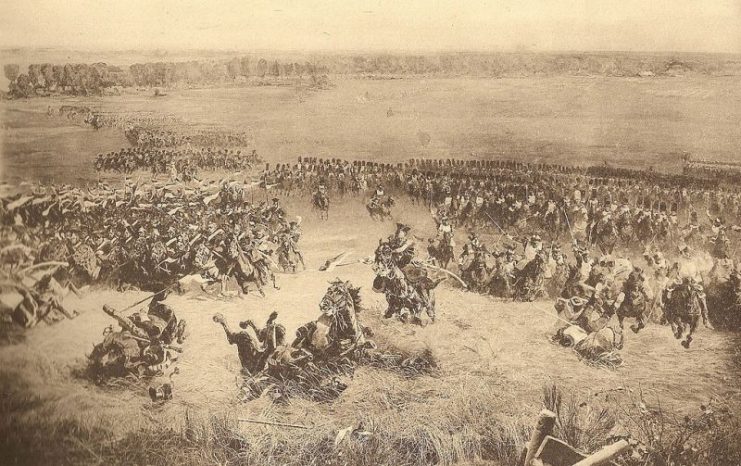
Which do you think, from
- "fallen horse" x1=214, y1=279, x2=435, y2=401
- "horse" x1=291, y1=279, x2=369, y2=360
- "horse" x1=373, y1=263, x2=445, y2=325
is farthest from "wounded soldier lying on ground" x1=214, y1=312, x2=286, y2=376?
"horse" x1=373, y1=263, x2=445, y2=325

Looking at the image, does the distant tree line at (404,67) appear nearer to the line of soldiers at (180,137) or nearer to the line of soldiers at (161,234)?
the line of soldiers at (180,137)

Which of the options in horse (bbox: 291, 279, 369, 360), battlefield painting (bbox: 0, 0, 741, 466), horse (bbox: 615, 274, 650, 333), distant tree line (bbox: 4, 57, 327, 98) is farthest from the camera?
horse (bbox: 615, 274, 650, 333)

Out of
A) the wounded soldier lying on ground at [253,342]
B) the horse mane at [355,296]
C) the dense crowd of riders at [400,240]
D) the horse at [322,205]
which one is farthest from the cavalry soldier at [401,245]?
the wounded soldier lying on ground at [253,342]

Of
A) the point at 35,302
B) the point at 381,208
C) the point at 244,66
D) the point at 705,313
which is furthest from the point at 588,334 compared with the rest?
the point at 35,302

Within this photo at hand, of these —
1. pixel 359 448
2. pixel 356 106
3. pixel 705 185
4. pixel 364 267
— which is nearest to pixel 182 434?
pixel 359 448

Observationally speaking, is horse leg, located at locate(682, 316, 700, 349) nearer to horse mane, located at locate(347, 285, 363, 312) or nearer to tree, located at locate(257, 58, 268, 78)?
horse mane, located at locate(347, 285, 363, 312)

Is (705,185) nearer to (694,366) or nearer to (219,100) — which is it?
(694,366)

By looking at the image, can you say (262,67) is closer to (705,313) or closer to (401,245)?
(401,245)
